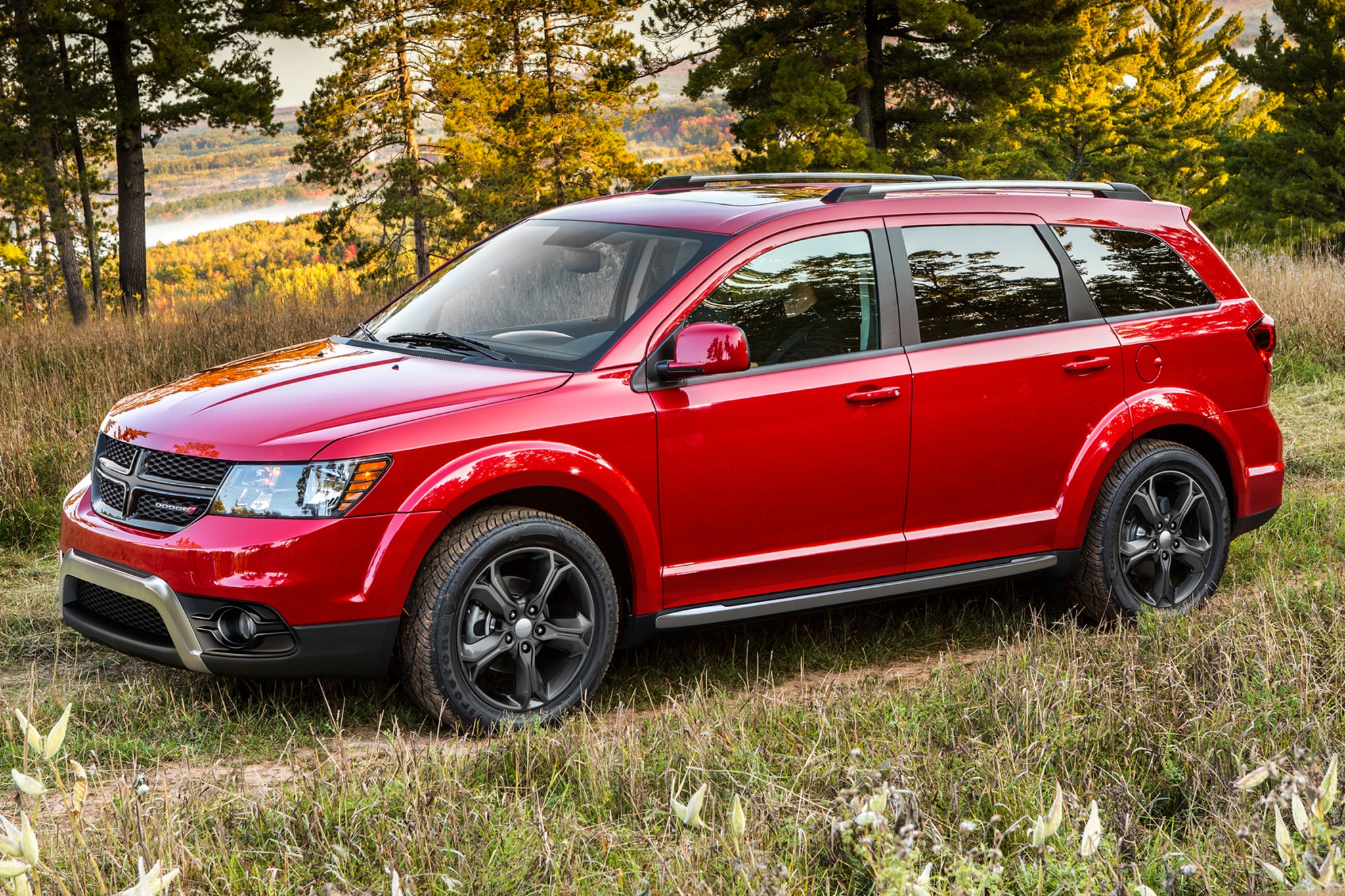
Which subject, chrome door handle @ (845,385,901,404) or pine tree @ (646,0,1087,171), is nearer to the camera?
chrome door handle @ (845,385,901,404)

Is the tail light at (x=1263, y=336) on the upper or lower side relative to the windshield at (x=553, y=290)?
lower

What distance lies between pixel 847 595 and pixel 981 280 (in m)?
1.45

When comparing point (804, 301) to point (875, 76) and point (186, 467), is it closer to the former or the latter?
point (186, 467)

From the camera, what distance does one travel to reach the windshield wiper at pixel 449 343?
4785 mm

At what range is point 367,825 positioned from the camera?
324 centimetres

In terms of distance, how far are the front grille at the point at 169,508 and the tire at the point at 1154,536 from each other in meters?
3.62

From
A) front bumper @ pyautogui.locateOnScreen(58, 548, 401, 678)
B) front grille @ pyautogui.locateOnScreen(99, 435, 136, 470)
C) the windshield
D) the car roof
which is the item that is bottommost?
front bumper @ pyautogui.locateOnScreen(58, 548, 401, 678)

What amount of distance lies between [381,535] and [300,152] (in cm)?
3130

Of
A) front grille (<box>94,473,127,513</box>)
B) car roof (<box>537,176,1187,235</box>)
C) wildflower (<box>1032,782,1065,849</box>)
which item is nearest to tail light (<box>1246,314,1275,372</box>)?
car roof (<box>537,176,1187,235</box>)

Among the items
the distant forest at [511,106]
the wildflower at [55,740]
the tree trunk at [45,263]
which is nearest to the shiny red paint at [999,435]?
the wildflower at [55,740]

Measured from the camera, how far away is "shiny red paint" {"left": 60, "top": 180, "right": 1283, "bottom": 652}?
4066mm

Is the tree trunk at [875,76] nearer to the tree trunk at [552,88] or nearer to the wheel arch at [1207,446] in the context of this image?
the tree trunk at [552,88]

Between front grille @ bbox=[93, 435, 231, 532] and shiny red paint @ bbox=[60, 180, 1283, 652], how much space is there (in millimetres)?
53

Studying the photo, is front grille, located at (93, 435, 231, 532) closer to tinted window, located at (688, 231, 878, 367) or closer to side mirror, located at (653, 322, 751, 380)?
side mirror, located at (653, 322, 751, 380)
